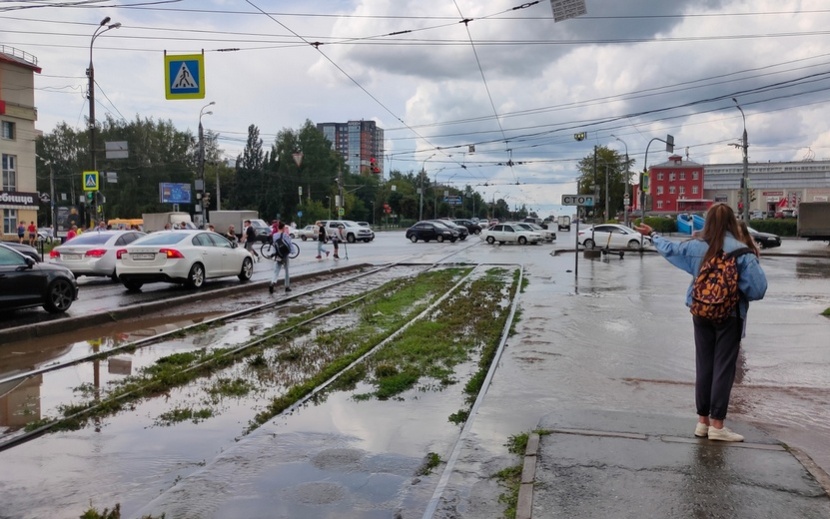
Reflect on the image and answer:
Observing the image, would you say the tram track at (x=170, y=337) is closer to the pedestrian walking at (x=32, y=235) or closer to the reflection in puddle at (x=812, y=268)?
the reflection in puddle at (x=812, y=268)

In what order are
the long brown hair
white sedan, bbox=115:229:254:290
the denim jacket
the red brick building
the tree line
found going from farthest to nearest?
the red brick building < the tree line < white sedan, bbox=115:229:254:290 < the long brown hair < the denim jacket

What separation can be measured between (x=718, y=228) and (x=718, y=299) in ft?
1.82

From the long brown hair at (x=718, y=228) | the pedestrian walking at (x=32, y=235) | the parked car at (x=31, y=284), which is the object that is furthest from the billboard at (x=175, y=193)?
the long brown hair at (x=718, y=228)

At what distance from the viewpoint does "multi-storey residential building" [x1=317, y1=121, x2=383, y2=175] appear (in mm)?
65750

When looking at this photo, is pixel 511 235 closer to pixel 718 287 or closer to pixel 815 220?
pixel 815 220

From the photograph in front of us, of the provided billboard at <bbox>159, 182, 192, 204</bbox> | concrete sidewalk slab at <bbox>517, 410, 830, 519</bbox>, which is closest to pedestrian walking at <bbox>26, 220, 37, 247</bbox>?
billboard at <bbox>159, 182, 192, 204</bbox>

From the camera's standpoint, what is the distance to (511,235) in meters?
48.8

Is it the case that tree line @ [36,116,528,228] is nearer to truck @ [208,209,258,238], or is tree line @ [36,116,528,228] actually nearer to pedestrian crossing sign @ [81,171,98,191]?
truck @ [208,209,258,238]

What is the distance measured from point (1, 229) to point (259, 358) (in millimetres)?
46886

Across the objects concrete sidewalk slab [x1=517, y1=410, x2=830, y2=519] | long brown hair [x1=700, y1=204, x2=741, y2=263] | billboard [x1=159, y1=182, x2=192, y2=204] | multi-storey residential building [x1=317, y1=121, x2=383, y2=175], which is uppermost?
multi-storey residential building [x1=317, y1=121, x2=383, y2=175]

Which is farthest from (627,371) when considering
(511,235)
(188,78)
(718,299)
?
(511,235)

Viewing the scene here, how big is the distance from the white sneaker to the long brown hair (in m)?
1.33

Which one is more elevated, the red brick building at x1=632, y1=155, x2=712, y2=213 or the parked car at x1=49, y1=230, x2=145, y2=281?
the red brick building at x1=632, y1=155, x2=712, y2=213

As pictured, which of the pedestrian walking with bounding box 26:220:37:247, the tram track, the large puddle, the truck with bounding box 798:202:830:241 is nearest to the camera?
the large puddle
